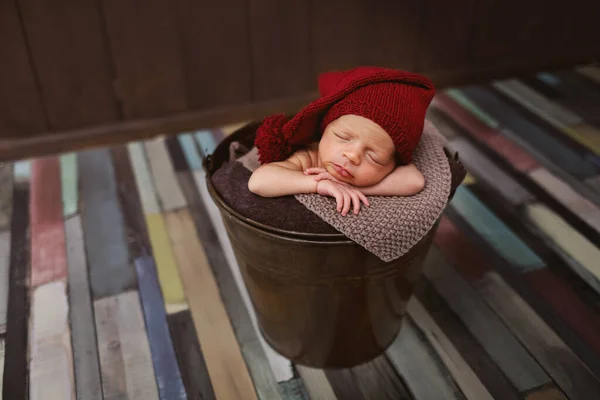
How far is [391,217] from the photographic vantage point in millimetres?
959

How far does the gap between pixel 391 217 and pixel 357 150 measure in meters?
0.13

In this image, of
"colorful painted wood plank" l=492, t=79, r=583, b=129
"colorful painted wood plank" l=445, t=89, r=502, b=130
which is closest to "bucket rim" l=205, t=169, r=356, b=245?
"colorful painted wood plank" l=445, t=89, r=502, b=130

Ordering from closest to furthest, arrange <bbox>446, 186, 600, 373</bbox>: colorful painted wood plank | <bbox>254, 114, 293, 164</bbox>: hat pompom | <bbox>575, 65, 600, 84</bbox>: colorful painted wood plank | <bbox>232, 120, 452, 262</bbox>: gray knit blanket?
<bbox>232, 120, 452, 262</bbox>: gray knit blanket → <bbox>254, 114, 293, 164</bbox>: hat pompom → <bbox>446, 186, 600, 373</bbox>: colorful painted wood plank → <bbox>575, 65, 600, 84</bbox>: colorful painted wood plank

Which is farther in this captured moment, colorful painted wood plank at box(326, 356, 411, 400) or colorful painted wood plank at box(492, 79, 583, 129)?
colorful painted wood plank at box(492, 79, 583, 129)

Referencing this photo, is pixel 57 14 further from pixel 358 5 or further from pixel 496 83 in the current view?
pixel 496 83

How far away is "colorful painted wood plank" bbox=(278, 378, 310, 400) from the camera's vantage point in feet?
3.92

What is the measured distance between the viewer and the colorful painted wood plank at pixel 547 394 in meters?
1.18

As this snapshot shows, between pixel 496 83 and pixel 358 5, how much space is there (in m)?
0.76

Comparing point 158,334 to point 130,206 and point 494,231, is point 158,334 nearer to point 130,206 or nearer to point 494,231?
point 130,206

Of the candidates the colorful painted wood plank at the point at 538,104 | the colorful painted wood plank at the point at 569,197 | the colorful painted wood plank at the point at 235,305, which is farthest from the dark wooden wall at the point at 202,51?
the colorful painted wood plank at the point at 569,197

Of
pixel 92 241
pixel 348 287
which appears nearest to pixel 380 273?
pixel 348 287

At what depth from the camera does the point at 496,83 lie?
240 centimetres

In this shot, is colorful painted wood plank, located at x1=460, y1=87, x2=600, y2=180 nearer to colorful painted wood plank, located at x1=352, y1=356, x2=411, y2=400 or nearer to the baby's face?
colorful painted wood plank, located at x1=352, y1=356, x2=411, y2=400

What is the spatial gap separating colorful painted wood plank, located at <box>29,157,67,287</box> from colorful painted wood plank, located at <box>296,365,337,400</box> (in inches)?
27.1
